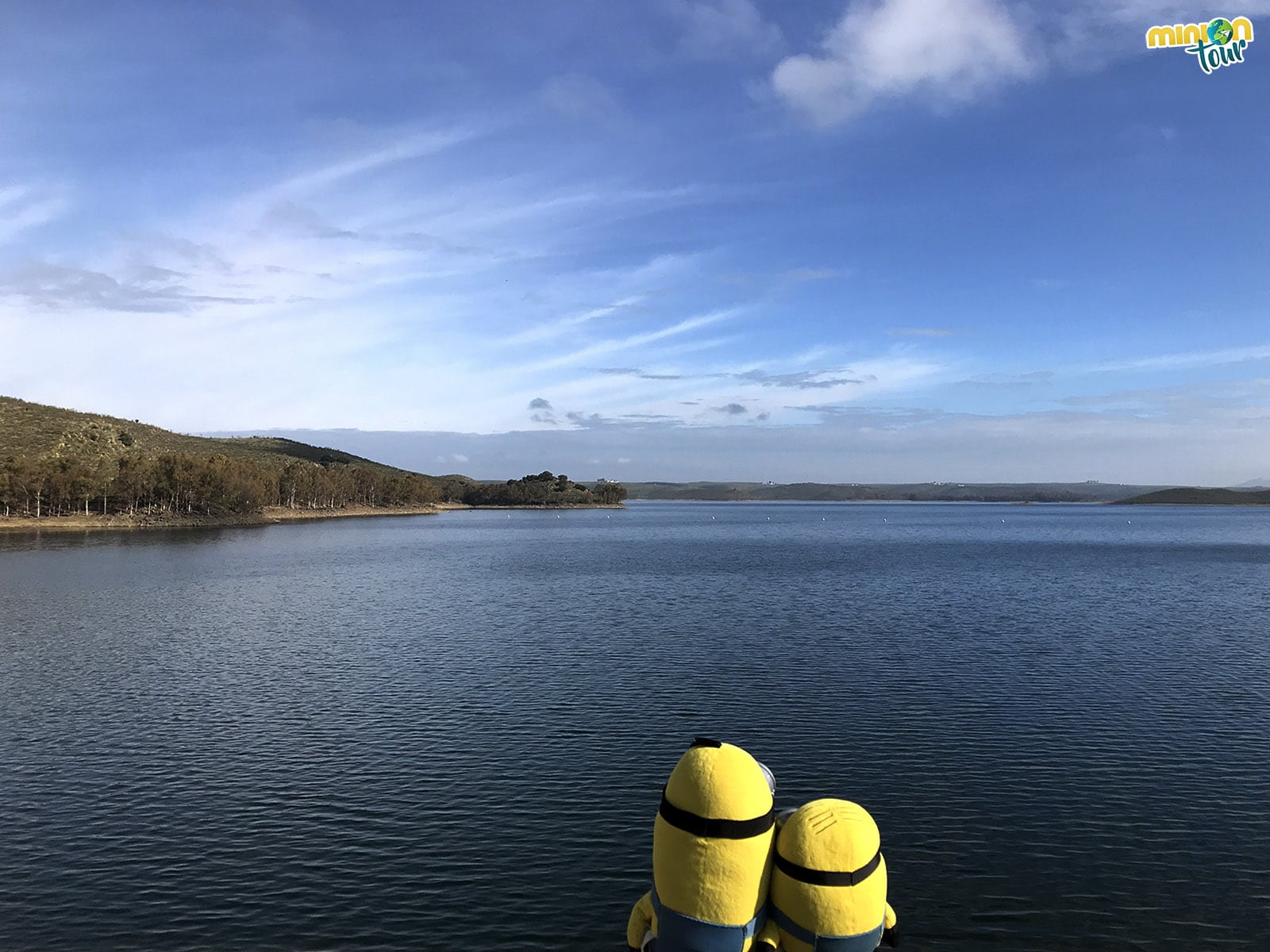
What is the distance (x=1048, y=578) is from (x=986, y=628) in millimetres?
35012

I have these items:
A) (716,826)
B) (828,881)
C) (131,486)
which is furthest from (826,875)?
(131,486)

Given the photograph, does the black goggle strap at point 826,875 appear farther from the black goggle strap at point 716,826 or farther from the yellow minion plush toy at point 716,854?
the black goggle strap at point 716,826

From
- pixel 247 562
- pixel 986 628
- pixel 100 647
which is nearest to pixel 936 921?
pixel 986 628

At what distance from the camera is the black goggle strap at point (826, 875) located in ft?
35.5

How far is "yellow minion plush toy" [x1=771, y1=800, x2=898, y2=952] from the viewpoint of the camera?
1084 centimetres

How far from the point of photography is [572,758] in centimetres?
2520

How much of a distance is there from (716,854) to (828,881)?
1465 millimetres

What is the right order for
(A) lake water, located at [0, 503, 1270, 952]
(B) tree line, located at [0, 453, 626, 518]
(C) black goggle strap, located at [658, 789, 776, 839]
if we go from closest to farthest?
1. (C) black goggle strap, located at [658, 789, 776, 839]
2. (A) lake water, located at [0, 503, 1270, 952]
3. (B) tree line, located at [0, 453, 626, 518]

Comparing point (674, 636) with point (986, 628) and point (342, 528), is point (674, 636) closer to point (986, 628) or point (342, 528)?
point (986, 628)

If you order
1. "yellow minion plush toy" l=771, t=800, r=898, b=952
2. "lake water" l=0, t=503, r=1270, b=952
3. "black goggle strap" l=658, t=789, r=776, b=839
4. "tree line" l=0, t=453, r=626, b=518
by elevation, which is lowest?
"lake water" l=0, t=503, r=1270, b=952

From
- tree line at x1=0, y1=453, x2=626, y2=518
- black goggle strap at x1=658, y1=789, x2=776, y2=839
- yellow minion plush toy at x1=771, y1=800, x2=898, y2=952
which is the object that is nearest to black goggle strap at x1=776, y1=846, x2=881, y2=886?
yellow minion plush toy at x1=771, y1=800, x2=898, y2=952

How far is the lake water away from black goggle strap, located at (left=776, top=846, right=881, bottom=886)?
5.60m

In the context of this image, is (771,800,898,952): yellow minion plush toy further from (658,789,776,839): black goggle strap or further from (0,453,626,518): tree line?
(0,453,626,518): tree line

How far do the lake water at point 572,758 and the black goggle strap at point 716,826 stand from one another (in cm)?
630
